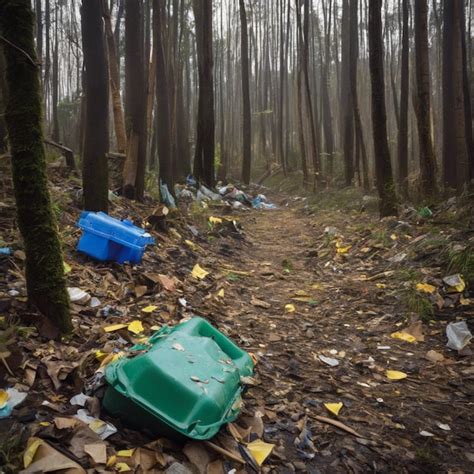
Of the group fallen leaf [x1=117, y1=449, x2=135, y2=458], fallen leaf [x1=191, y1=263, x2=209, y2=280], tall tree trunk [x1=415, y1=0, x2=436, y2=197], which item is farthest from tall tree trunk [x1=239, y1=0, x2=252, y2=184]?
fallen leaf [x1=117, y1=449, x2=135, y2=458]

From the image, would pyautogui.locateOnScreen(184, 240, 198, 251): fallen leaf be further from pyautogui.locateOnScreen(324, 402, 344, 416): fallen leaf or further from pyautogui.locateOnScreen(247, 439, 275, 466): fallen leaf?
pyautogui.locateOnScreen(247, 439, 275, 466): fallen leaf

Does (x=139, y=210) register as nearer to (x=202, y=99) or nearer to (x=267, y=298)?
(x=267, y=298)

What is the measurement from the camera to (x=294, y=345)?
3.40 meters

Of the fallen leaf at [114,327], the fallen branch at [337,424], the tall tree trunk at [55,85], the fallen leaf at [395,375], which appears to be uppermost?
the tall tree trunk at [55,85]

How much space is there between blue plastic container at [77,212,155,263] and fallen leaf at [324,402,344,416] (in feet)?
7.86

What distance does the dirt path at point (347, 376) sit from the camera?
6.97 feet

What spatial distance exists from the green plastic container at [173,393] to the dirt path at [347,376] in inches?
14.5

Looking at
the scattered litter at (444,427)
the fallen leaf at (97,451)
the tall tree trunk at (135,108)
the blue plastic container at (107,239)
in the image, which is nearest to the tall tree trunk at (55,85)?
the tall tree trunk at (135,108)

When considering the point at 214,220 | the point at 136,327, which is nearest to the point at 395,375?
the point at 136,327

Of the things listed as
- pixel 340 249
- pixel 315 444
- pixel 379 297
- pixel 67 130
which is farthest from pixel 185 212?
pixel 67 130

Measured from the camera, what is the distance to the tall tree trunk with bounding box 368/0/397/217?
→ 647 centimetres

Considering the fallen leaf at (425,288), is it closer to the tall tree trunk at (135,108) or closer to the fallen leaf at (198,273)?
the fallen leaf at (198,273)

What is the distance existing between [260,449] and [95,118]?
3956 mm

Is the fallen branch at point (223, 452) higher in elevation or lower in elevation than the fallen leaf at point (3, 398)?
lower
